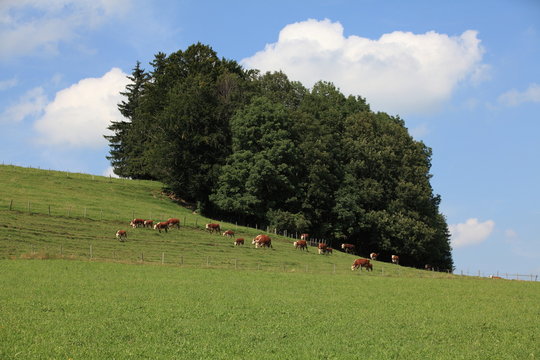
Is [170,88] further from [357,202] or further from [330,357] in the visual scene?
[330,357]

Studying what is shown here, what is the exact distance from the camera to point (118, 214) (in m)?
62.2

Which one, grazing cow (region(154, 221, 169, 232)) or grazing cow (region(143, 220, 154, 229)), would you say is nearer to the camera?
grazing cow (region(154, 221, 169, 232))

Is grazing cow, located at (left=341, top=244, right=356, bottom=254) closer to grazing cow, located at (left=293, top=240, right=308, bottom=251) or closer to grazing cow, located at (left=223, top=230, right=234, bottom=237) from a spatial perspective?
grazing cow, located at (left=293, top=240, right=308, bottom=251)

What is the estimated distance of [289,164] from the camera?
236ft

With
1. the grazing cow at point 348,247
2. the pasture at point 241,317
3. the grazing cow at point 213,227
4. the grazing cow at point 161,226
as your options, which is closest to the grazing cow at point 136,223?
the grazing cow at point 161,226

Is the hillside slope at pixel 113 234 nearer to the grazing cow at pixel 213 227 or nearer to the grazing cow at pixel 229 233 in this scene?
the grazing cow at pixel 213 227

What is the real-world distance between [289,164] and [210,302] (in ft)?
149

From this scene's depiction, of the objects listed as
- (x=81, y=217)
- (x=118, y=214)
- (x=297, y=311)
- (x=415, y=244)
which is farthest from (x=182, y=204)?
(x=297, y=311)

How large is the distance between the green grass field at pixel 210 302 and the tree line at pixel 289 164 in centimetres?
1139

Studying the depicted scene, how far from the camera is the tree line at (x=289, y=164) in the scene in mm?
70812

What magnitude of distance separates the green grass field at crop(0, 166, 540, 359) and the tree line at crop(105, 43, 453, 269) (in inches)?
448

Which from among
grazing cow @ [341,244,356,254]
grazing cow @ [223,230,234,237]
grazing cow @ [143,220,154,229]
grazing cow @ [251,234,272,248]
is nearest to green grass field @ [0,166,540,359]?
grazing cow @ [251,234,272,248]

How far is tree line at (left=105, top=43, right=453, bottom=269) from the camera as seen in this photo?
70.8 meters

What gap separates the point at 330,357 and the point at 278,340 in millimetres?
2882
